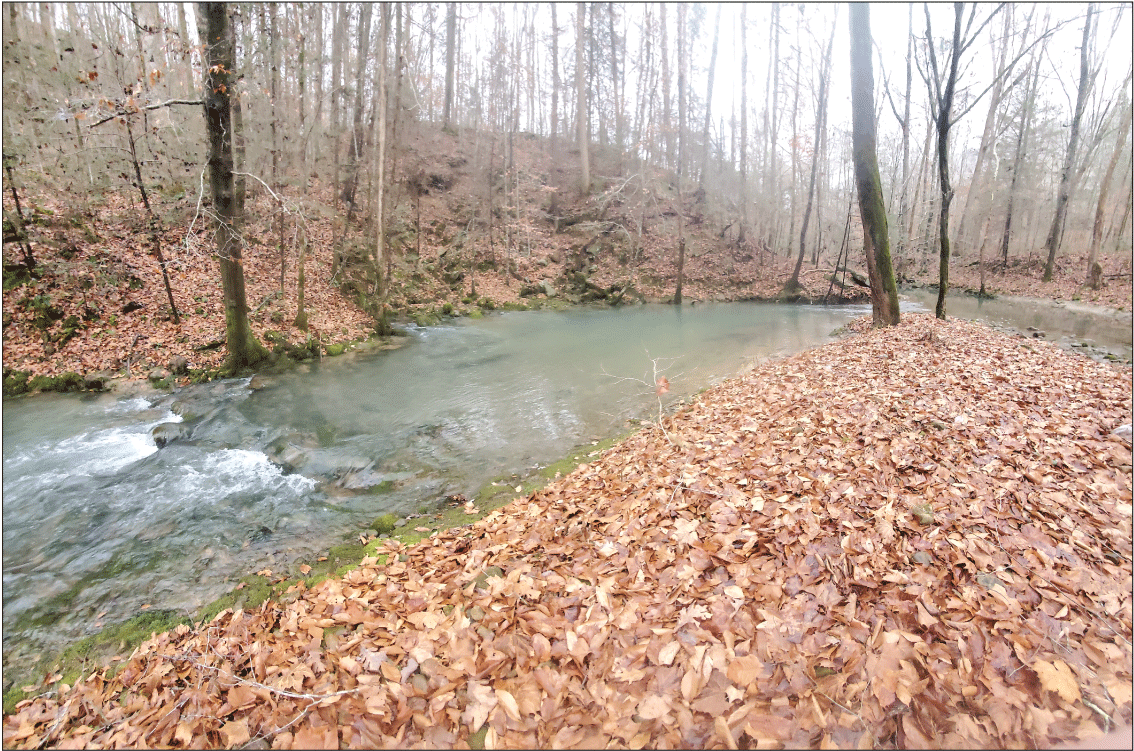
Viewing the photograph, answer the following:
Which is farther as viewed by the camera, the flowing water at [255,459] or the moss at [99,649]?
the flowing water at [255,459]

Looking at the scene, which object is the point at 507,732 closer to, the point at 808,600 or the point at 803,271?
the point at 808,600

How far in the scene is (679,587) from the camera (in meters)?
2.99

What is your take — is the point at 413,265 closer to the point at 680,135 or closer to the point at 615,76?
the point at 680,135

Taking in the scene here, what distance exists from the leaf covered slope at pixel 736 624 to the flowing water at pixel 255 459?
3.94 ft

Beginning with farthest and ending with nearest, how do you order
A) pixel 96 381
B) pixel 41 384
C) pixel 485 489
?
pixel 96 381 → pixel 41 384 → pixel 485 489

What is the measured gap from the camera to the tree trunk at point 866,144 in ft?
33.0

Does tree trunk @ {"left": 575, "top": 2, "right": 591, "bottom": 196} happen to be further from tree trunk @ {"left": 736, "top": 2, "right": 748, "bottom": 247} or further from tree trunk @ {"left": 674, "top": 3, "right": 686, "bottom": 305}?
tree trunk @ {"left": 736, "top": 2, "right": 748, "bottom": 247}

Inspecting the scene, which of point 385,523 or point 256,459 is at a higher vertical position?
point 256,459

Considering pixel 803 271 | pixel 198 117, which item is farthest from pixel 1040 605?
pixel 803 271

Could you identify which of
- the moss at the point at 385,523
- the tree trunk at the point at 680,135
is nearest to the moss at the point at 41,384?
the moss at the point at 385,523

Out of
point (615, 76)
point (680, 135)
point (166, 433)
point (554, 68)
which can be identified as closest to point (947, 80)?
point (680, 135)

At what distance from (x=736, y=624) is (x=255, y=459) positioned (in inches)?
281

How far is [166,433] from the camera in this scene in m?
7.32

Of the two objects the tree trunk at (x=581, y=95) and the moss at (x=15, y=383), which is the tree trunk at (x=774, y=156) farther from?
the moss at (x=15, y=383)
